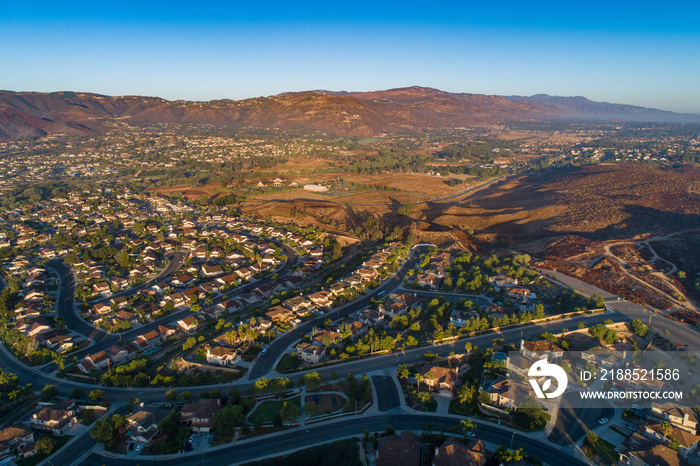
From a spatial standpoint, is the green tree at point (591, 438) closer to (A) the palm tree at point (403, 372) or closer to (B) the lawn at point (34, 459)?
(A) the palm tree at point (403, 372)

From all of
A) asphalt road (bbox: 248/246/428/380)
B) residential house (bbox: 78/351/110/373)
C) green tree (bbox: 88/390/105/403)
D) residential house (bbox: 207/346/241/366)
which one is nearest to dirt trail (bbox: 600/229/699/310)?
asphalt road (bbox: 248/246/428/380)

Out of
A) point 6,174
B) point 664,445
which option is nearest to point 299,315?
point 664,445

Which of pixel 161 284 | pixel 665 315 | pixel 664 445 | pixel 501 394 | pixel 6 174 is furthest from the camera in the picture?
pixel 6 174

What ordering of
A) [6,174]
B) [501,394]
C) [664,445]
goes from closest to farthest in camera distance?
[664,445] → [501,394] → [6,174]

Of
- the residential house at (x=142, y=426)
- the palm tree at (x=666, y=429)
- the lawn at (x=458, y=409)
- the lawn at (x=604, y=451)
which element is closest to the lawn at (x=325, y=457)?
the residential house at (x=142, y=426)

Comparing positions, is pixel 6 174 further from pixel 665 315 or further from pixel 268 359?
pixel 665 315

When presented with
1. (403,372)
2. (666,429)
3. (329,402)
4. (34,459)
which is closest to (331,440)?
(329,402)

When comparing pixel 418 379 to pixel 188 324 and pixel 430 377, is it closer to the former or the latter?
pixel 430 377

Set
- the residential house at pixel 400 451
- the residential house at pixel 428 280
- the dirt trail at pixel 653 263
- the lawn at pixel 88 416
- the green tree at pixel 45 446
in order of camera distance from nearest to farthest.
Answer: the residential house at pixel 400 451, the green tree at pixel 45 446, the lawn at pixel 88 416, the dirt trail at pixel 653 263, the residential house at pixel 428 280
